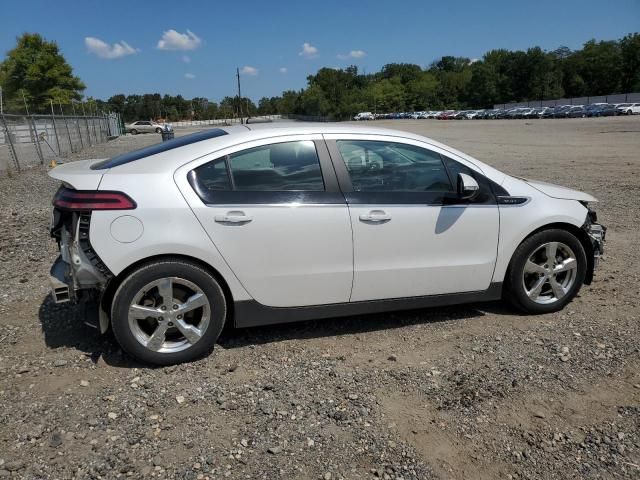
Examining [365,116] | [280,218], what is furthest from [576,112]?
[280,218]

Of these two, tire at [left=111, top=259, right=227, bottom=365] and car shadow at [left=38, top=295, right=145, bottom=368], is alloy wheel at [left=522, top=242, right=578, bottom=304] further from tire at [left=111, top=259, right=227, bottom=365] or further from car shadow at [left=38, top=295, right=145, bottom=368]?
car shadow at [left=38, top=295, right=145, bottom=368]

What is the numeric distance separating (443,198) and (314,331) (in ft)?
4.88

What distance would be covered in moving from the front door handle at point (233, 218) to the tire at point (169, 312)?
36cm

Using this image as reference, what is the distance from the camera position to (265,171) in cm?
370

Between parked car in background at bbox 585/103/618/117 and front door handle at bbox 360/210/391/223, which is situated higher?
front door handle at bbox 360/210/391/223

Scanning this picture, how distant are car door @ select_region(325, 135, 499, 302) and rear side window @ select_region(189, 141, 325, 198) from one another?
0.69 feet

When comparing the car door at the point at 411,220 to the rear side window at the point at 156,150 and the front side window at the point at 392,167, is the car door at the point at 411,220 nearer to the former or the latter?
the front side window at the point at 392,167

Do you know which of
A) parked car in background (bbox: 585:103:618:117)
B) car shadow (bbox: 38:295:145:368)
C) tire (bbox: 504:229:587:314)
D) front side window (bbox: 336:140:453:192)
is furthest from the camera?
parked car in background (bbox: 585:103:618:117)

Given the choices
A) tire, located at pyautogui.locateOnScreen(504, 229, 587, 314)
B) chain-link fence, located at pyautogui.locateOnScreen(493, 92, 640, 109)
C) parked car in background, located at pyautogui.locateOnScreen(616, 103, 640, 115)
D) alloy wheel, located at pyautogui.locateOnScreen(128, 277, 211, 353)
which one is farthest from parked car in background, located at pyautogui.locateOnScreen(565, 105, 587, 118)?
alloy wheel, located at pyautogui.locateOnScreen(128, 277, 211, 353)

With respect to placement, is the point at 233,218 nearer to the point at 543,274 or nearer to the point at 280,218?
A: the point at 280,218

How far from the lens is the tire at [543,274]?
13.9 feet

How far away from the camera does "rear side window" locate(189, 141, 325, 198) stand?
141 inches

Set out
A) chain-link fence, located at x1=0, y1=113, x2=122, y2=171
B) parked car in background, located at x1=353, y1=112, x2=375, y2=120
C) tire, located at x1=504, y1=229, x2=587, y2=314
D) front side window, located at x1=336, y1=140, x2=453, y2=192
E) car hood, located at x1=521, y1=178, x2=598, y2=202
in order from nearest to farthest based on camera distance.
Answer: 1. front side window, located at x1=336, y1=140, x2=453, y2=192
2. tire, located at x1=504, y1=229, x2=587, y2=314
3. car hood, located at x1=521, y1=178, x2=598, y2=202
4. chain-link fence, located at x1=0, y1=113, x2=122, y2=171
5. parked car in background, located at x1=353, y1=112, x2=375, y2=120

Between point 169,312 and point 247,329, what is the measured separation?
889 millimetres
